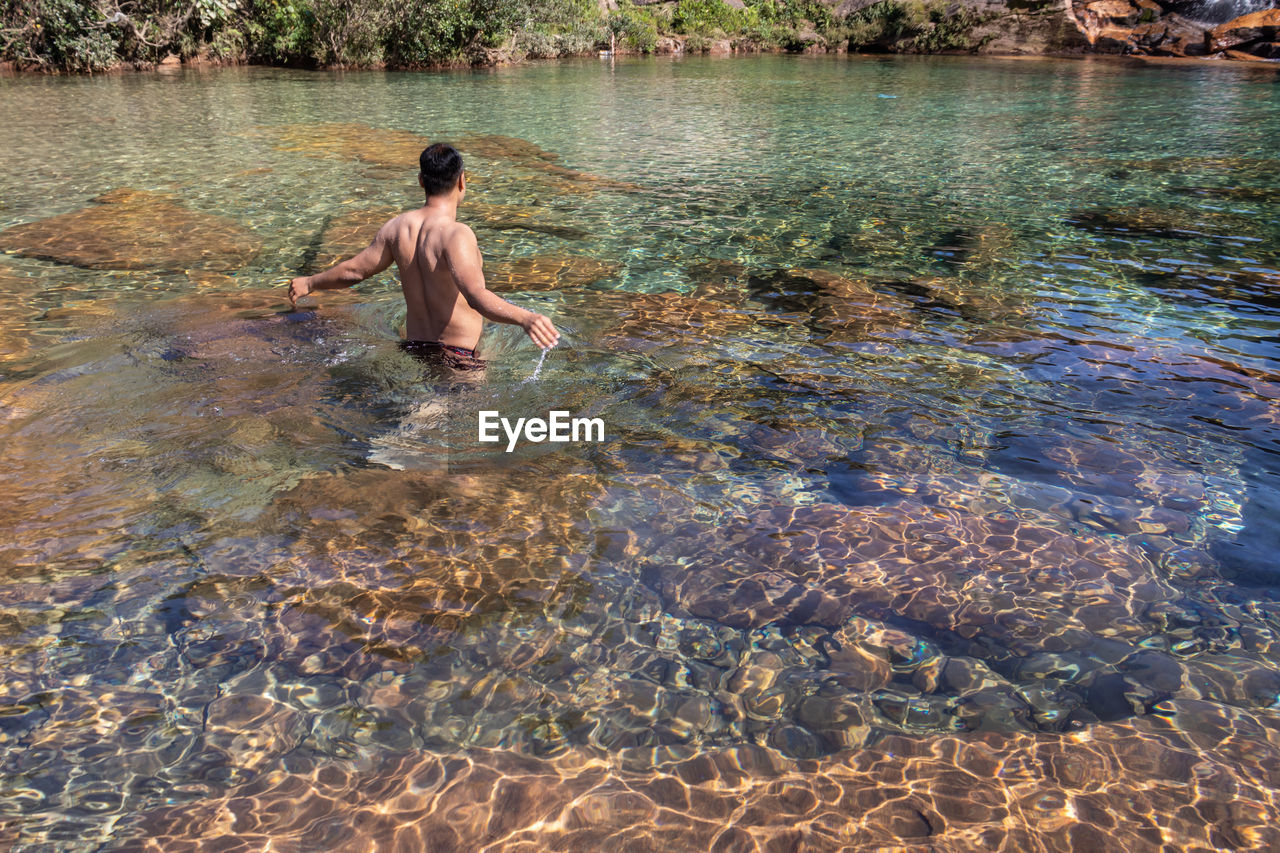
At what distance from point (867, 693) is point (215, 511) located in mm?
2986

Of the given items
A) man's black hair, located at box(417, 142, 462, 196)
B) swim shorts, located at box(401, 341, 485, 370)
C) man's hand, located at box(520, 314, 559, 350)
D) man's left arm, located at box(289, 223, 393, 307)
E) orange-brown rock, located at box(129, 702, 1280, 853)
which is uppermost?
man's black hair, located at box(417, 142, 462, 196)

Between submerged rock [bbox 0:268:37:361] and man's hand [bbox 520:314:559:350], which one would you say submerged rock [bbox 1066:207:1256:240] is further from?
submerged rock [bbox 0:268:37:361]

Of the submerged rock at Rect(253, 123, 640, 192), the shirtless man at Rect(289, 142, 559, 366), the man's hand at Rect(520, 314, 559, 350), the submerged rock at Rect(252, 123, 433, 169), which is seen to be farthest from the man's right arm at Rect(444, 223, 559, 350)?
the submerged rock at Rect(252, 123, 433, 169)

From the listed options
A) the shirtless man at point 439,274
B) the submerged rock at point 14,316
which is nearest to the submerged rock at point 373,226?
the submerged rock at point 14,316

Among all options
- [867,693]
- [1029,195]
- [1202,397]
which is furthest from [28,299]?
[1029,195]

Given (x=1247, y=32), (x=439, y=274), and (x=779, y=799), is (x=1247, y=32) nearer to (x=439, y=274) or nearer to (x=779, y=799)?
(x=439, y=274)

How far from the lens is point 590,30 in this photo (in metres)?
34.6

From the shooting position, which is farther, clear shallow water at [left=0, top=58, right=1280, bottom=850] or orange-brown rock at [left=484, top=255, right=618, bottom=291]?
orange-brown rock at [left=484, top=255, right=618, bottom=291]

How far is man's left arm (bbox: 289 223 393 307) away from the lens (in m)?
5.09

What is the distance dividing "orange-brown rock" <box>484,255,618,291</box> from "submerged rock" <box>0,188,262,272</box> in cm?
247

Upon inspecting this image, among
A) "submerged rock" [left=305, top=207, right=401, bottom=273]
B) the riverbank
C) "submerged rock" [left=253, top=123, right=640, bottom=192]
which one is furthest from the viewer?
Result: the riverbank

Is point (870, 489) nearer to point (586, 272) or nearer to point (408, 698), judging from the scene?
point (408, 698)

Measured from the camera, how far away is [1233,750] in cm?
273

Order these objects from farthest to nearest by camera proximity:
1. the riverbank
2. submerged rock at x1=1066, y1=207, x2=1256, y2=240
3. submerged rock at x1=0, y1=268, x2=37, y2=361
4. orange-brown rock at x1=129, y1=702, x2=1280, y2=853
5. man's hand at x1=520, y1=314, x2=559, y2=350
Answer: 1. the riverbank
2. submerged rock at x1=1066, y1=207, x2=1256, y2=240
3. submerged rock at x1=0, y1=268, x2=37, y2=361
4. man's hand at x1=520, y1=314, x2=559, y2=350
5. orange-brown rock at x1=129, y1=702, x2=1280, y2=853
